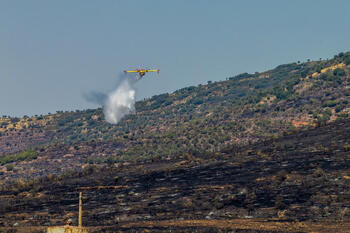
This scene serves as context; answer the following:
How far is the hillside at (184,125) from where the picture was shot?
108 m

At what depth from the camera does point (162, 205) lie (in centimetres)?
5322

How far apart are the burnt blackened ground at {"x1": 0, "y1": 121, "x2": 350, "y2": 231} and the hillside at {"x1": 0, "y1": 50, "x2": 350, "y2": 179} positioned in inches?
635

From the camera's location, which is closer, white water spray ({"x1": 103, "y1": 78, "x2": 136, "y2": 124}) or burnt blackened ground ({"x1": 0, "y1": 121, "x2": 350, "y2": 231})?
burnt blackened ground ({"x1": 0, "y1": 121, "x2": 350, "y2": 231})

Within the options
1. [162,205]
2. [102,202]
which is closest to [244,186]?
[162,205]

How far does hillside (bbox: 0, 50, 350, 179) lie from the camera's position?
108 meters

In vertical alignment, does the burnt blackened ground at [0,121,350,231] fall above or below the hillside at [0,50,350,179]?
below

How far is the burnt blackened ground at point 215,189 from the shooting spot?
4731 centimetres

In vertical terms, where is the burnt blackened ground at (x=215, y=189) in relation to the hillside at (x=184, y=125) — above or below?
below

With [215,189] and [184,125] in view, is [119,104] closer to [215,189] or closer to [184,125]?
[184,125]

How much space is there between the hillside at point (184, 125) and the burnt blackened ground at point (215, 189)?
16139 millimetres

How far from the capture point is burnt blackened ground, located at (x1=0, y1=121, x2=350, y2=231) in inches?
1863

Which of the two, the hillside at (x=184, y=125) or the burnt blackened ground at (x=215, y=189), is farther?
the hillside at (x=184, y=125)

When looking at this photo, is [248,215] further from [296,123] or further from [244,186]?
[296,123]

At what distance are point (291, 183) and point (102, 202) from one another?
56.3 ft
